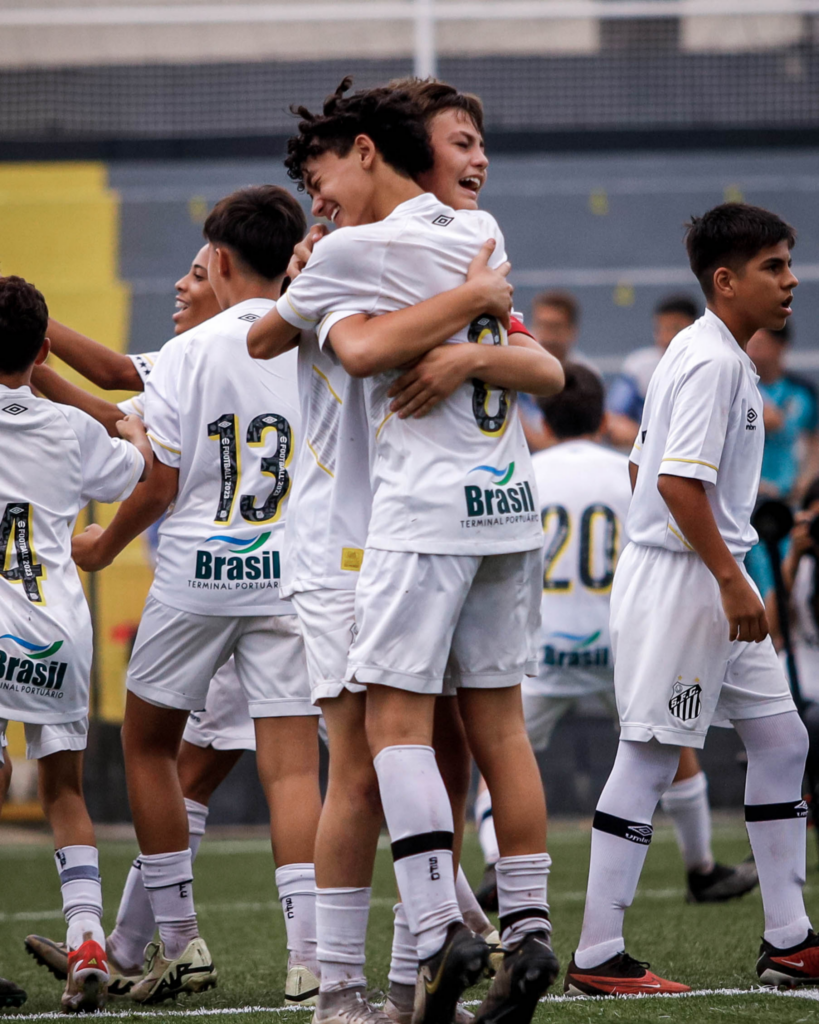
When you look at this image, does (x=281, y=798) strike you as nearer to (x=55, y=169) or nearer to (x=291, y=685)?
(x=291, y=685)

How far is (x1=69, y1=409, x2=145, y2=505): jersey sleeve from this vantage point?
3.38 m

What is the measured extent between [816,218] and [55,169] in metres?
→ 6.99

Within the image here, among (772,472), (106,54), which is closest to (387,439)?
(772,472)

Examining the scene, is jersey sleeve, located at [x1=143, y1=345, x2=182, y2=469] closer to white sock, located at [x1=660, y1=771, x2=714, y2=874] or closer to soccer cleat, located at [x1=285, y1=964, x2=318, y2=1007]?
soccer cleat, located at [x1=285, y1=964, x2=318, y2=1007]

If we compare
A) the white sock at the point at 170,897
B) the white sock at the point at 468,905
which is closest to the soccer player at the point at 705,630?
the white sock at the point at 468,905

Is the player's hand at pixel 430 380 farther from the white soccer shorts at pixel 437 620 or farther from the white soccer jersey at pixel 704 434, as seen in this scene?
the white soccer jersey at pixel 704 434

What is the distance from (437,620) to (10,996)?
151 cm

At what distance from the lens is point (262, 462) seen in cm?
356

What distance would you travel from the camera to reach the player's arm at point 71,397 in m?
3.72

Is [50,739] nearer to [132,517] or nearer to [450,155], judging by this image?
[132,517]

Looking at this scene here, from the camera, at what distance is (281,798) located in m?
3.46

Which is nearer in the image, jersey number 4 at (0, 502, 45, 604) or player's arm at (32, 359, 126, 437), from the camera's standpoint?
jersey number 4 at (0, 502, 45, 604)

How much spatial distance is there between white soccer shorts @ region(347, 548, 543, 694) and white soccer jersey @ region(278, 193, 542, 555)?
4 centimetres

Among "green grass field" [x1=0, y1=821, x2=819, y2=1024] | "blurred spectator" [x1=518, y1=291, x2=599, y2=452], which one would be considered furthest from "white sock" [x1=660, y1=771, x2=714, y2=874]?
"blurred spectator" [x1=518, y1=291, x2=599, y2=452]
